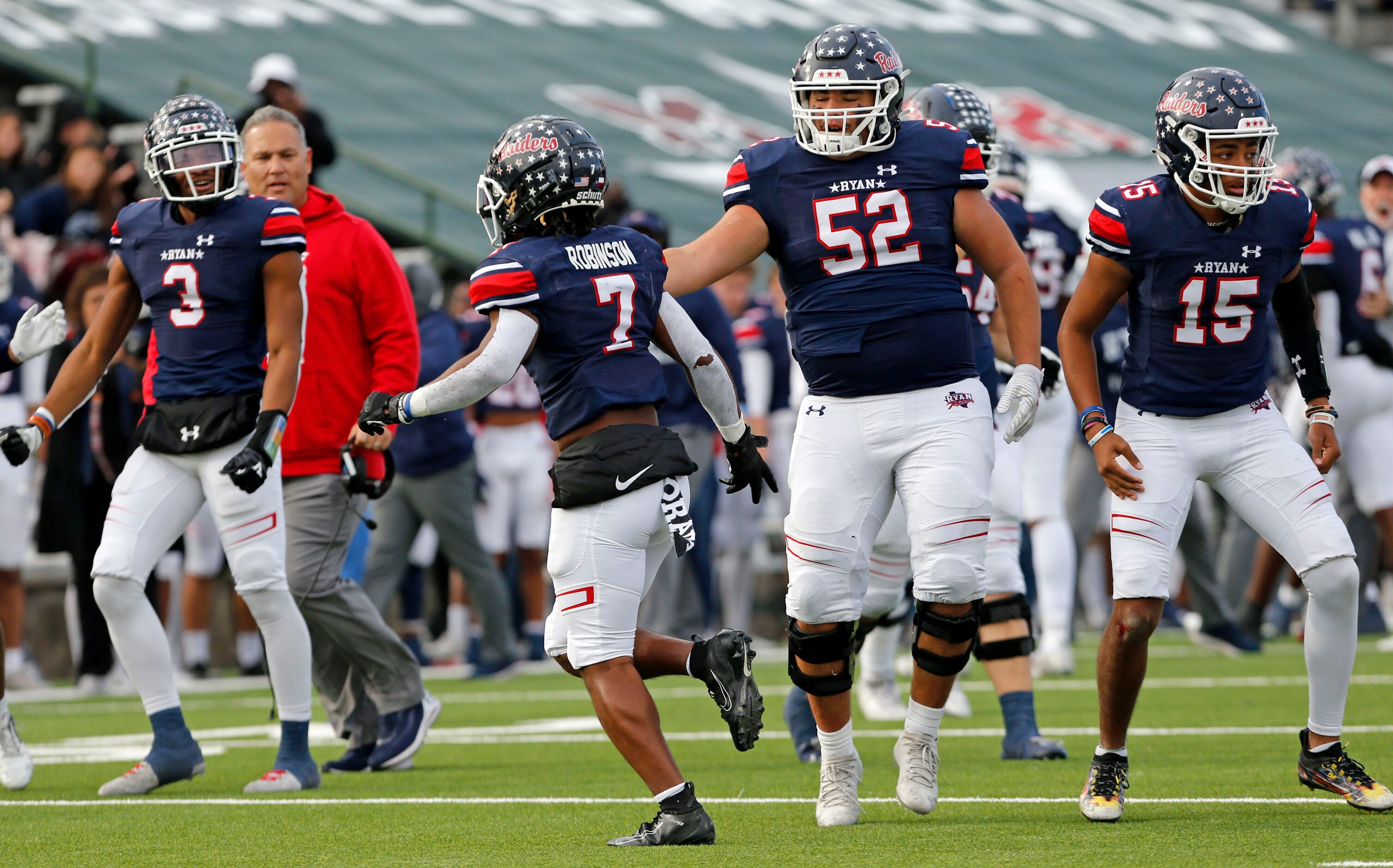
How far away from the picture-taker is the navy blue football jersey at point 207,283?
5.97 m

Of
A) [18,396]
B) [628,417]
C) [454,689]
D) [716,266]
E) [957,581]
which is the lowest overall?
[454,689]

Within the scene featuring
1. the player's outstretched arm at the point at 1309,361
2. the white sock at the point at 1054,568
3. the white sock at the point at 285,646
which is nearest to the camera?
the player's outstretched arm at the point at 1309,361

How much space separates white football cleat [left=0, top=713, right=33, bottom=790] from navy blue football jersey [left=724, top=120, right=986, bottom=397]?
A: 9.34 feet

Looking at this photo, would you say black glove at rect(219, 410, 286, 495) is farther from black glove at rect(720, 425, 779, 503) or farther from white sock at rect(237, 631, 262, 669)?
white sock at rect(237, 631, 262, 669)

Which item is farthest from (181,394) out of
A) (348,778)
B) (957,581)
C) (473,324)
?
(473,324)

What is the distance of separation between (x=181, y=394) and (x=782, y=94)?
1687cm

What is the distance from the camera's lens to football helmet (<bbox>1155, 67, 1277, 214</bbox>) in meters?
4.98

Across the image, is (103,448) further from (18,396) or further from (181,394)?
(181,394)

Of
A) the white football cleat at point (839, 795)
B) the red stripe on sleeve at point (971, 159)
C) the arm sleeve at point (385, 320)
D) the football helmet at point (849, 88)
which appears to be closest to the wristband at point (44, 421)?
the arm sleeve at point (385, 320)

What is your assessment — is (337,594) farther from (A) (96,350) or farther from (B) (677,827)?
(B) (677,827)

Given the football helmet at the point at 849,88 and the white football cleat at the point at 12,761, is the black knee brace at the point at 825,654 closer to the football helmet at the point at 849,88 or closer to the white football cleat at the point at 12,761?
the football helmet at the point at 849,88

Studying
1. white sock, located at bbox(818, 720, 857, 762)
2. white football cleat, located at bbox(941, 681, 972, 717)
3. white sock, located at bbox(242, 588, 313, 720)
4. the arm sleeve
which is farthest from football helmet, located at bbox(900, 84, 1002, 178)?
white sock, located at bbox(242, 588, 313, 720)

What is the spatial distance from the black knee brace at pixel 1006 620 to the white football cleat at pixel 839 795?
5.01 ft

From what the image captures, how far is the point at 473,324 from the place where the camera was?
11242 millimetres
